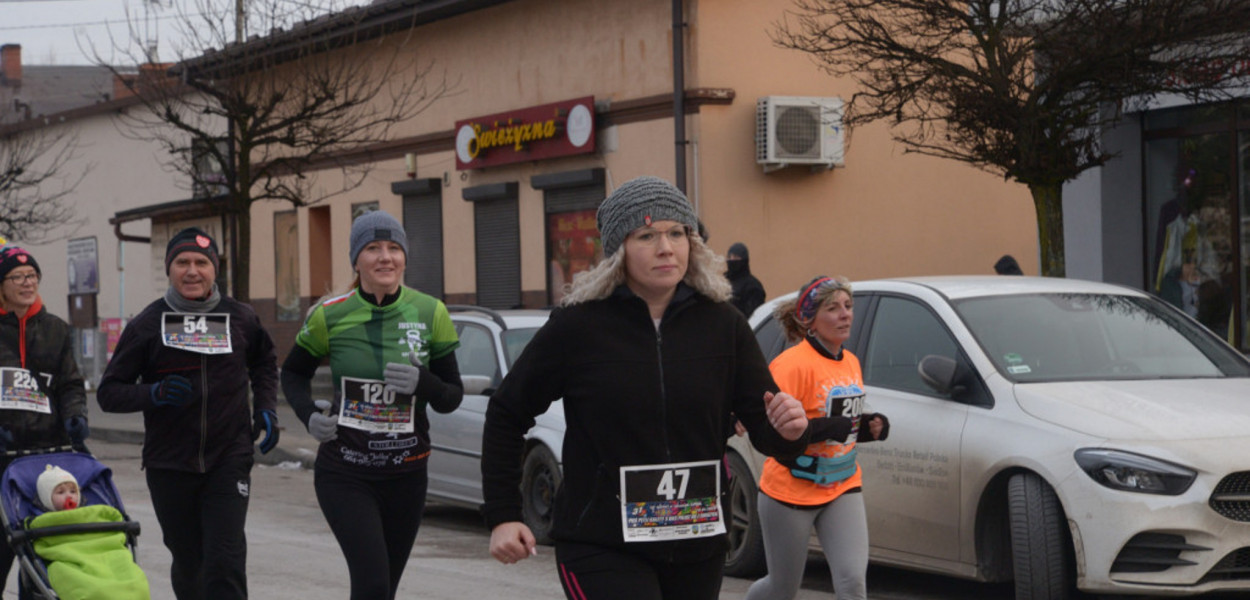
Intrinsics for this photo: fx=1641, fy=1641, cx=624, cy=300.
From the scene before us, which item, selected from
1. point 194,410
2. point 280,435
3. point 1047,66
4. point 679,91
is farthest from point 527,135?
point 194,410

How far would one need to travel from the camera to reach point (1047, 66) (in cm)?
1255

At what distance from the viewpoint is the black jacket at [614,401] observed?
425cm

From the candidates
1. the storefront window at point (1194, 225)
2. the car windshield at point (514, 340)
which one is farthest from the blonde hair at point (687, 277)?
the storefront window at point (1194, 225)

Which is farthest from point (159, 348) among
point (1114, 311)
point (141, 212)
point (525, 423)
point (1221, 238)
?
point (141, 212)

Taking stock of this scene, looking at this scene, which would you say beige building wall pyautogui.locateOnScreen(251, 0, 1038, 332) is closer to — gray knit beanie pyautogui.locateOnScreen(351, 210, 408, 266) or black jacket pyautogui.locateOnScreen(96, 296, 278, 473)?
black jacket pyautogui.locateOnScreen(96, 296, 278, 473)

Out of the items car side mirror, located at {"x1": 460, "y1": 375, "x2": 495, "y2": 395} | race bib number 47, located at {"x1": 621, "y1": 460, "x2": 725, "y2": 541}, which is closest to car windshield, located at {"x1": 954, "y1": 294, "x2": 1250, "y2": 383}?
car side mirror, located at {"x1": 460, "y1": 375, "x2": 495, "y2": 395}

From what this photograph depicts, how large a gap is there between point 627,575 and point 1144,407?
4.10 m

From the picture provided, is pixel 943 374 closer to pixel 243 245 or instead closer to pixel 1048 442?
pixel 1048 442

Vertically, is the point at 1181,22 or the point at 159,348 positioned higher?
the point at 1181,22

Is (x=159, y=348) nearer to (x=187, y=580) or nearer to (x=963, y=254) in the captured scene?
(x=187, y=580)

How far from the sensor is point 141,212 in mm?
33656

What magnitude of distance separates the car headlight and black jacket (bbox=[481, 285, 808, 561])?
3.30m

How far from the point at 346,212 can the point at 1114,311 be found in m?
20.5

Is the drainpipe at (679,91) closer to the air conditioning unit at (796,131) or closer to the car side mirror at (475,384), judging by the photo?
the air conditioning unit at (796,131)
